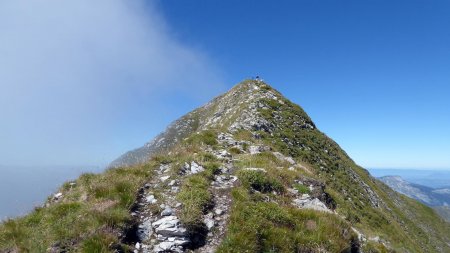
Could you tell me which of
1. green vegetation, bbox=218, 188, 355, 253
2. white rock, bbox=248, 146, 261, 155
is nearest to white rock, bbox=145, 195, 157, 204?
green vegetation, bbox=218, 188, 355, 253

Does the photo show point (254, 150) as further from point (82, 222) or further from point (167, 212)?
point (82, 222)

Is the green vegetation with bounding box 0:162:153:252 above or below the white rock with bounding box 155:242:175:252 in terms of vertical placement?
above

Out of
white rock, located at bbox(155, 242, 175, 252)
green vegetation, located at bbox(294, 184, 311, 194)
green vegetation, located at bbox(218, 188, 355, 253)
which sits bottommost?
white rock, located at bbox(155, 242, 175, 252)

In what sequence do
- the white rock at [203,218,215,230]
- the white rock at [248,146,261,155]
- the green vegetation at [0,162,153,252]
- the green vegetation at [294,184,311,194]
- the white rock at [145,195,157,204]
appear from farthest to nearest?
the white rock at [248,146,261,155]
the green vegetation at [294,184,311,194]
the white rock at [145,195,157,204]
the white rock at [203,218,215,230]
the green vegetation at [0,162,153,252]

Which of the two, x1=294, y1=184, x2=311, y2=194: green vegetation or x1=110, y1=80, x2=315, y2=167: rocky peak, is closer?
x1=294, y1=184, x2=311, y2=194: green vegetation

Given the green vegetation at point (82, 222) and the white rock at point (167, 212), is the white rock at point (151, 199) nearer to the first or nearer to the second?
the green vegetation at point (82, 222)

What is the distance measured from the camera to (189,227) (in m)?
10.0

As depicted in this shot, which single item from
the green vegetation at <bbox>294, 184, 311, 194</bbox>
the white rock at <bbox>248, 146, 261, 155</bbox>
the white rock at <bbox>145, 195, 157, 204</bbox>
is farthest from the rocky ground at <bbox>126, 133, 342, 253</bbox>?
the white rock at <bbox>248, 146, 261, 155</bbox>

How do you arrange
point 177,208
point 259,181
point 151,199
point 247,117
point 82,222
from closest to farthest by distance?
point 82,222, point 177,208, point 151,199, point 259,181, point 247,117

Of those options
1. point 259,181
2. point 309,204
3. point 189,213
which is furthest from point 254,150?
point 189,213

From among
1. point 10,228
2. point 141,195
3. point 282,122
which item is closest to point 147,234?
point 141,195

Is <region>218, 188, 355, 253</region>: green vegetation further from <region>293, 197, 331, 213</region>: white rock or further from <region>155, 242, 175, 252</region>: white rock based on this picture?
<region>155, 242, 175, 252</region>: white rock

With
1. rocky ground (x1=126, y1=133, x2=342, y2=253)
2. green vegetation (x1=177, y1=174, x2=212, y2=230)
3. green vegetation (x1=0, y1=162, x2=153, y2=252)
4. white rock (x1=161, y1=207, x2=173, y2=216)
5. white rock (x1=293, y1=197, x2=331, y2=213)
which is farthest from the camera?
white rock (x1=293, y1=197, x2=331, y2=213)

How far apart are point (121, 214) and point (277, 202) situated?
6.18 meters
